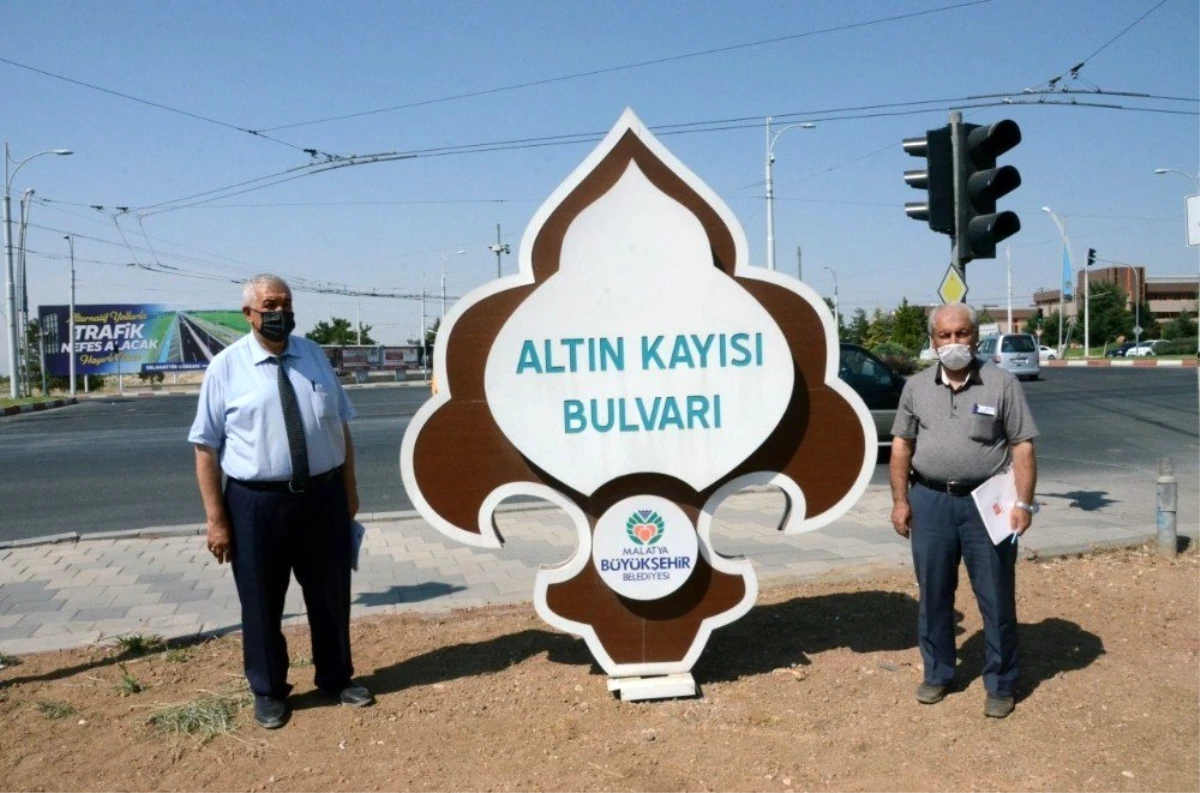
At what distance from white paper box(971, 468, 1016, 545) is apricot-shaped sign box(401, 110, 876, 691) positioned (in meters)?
0.77

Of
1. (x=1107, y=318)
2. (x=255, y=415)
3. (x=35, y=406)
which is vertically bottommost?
(x=35, y=406)

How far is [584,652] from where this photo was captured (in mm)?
5121

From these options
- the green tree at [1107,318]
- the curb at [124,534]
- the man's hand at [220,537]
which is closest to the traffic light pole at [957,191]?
the curb at [124,534]

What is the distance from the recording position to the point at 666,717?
14.1ft

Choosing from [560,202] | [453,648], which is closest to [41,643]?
[453,648]

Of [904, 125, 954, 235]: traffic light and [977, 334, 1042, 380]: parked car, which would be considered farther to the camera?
[977, 334, 1042, 380]: parked car

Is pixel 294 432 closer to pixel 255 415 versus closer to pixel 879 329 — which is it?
pixel 255 415

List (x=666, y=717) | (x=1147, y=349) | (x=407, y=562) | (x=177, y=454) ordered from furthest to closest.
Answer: (x=1147, y=349) < (x=177, y=454) < (x=407, y=562) < (x=666, y=717)

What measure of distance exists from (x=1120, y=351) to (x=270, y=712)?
67.3 metres

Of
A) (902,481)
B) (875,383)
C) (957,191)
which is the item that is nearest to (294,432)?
(902,481)

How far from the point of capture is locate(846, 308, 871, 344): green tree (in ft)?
196

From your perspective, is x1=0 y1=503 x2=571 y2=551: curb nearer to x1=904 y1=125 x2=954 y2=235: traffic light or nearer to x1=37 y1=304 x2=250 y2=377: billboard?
x1=904 y1=125 x2=954 y2=235: traffic light

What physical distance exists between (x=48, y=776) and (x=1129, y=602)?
5.43m

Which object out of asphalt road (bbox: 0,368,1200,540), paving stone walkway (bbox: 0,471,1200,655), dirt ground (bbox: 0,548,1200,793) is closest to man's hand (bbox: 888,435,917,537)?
dirt ground (bbox: 0,548,1200,793)
